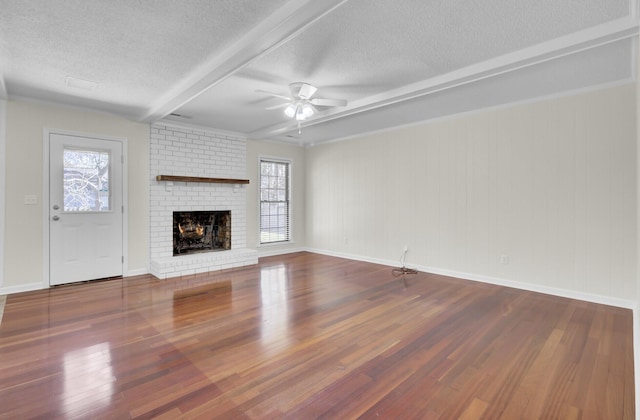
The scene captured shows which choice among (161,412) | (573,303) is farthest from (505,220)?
(161,412)

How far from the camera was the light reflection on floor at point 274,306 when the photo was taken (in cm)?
271

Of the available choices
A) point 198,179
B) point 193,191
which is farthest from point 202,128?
point 193,191

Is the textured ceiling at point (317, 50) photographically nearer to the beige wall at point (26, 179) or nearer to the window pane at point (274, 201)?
the beige wall at point (26, 179)

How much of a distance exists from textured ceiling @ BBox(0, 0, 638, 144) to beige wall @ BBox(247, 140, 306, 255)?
2.19 meters

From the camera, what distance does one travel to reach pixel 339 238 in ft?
21.5

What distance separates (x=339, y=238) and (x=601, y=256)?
13.5 feet

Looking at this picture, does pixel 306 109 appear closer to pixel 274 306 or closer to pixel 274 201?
pixel 274 306

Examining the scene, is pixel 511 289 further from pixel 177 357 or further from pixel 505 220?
pixel 177 357

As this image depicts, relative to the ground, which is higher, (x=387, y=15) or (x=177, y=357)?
(x=387, y=15)

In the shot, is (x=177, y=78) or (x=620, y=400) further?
(x=177, y=78)

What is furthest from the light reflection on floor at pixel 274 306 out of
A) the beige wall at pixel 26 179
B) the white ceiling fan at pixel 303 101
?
the beige wall at pixel 26 179

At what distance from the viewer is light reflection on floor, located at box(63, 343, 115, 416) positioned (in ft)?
5.93

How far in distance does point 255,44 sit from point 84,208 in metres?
3.70

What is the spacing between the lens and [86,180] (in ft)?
14.8
